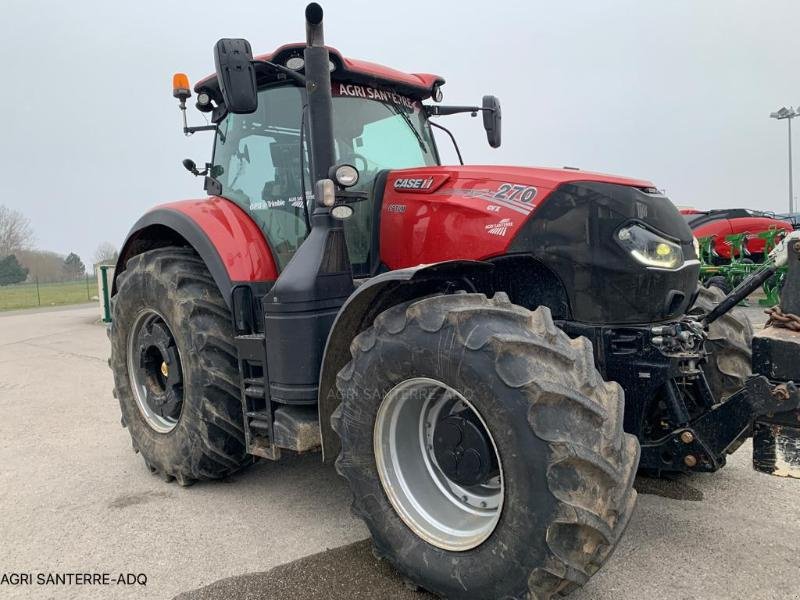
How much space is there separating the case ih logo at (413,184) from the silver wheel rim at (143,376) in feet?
5.98

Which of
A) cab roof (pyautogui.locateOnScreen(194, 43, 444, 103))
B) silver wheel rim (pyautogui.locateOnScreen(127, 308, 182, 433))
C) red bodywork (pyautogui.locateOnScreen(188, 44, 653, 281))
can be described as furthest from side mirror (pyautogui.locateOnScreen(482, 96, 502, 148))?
silver wheel rim (pyautogui.locateOnScreen(127, 308, 182, 433))

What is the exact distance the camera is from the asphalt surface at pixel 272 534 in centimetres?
256

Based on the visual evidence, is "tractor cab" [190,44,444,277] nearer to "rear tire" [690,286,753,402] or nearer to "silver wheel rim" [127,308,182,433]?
"silver wheel rim" [127,308,182,433]

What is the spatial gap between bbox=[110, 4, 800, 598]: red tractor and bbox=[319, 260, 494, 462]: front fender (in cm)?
1

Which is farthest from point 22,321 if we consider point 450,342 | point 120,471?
point 450,342

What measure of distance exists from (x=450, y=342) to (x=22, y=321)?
63.0ft

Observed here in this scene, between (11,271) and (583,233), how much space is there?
1831 inches

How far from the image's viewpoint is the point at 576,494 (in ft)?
6.59

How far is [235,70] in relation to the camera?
2.80 m

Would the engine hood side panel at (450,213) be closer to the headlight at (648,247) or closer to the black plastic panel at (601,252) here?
the black plastic panel at (601,252)

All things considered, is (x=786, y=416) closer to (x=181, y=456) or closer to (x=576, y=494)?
(x=576, y=494)

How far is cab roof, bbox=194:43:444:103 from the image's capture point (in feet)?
11.1

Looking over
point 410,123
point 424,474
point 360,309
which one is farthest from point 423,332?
point 410,123

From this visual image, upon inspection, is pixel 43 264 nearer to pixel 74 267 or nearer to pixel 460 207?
pixel 74 267
